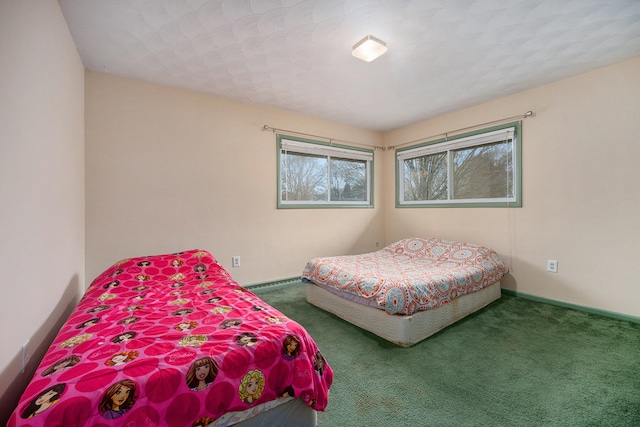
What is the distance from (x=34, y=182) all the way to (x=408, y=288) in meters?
2.40

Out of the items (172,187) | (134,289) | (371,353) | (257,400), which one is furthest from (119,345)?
(172,187)

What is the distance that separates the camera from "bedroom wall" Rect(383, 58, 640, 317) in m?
2.41

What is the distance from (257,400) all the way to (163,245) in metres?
2.24

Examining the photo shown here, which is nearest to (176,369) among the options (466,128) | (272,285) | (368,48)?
(368,48)

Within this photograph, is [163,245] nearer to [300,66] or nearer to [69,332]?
[69,332]

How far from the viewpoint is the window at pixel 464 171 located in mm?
3180

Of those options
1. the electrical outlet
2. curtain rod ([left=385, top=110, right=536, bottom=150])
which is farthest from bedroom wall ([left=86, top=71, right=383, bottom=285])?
the electrical outlet

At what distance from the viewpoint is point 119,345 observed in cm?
113

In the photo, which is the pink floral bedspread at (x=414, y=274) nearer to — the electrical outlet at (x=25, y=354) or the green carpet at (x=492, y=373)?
the green carpet at (x=492, y=373)

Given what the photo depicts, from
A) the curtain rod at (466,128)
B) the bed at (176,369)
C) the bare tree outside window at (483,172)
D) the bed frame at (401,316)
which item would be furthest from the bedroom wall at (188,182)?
the bare tree outside window at (483,172)

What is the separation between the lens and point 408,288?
2113mm

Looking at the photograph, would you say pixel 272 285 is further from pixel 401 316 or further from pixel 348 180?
pixel 348 180

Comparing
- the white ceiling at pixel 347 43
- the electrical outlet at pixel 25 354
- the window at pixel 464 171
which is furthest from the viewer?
the window at pixel 464 171

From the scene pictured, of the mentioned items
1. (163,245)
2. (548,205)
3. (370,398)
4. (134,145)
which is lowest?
(370,398)
